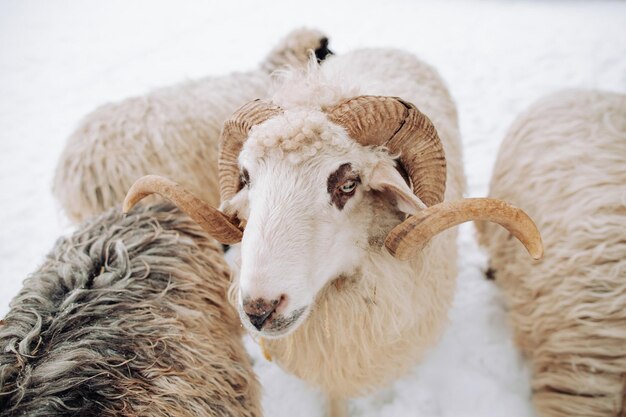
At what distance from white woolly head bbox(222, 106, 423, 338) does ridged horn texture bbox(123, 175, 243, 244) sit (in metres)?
0.27

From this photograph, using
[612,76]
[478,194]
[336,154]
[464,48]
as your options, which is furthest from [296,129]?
[464,48]

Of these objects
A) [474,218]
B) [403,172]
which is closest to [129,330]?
[403,172]

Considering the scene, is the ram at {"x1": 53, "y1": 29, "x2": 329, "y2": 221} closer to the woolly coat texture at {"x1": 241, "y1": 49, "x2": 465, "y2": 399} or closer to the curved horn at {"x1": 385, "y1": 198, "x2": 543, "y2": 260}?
the woolly coat texture at {"x1": 241, "y1": 49, "x2": 465, "y2": 399}

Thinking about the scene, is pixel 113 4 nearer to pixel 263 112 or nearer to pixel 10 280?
pixel 10 280

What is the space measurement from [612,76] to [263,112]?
721 centimetres

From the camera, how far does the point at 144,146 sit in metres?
3.65

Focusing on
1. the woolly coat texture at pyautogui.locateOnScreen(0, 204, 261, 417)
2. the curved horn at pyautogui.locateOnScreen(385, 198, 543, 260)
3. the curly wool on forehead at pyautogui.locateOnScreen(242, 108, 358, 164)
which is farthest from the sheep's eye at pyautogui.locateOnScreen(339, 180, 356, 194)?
the woolly coat texture at pyautogui.locateOnScreen(0, 204, 261, 417)

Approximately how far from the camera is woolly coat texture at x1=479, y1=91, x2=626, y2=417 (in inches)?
96.4

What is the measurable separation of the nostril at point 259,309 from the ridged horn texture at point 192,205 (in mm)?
673

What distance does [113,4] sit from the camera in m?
14.5

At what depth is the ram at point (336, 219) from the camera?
1675 mm

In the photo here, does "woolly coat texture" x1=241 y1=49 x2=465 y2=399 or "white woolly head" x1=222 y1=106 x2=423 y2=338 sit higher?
"white woolly head" x1=222 y1=106 x2=423 y2=338

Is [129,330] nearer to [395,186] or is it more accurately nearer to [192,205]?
[192,205]

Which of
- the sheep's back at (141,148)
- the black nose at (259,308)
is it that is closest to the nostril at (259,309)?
the black nose at (259,308)
